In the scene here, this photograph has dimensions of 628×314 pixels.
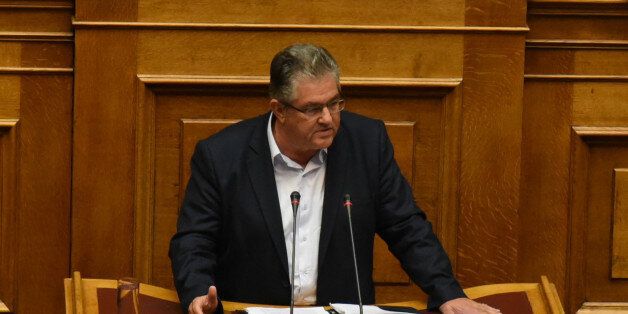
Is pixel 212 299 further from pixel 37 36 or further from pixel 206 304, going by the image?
pixel 37 36

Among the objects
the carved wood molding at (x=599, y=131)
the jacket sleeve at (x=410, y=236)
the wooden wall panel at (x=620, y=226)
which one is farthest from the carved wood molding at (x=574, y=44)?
the jacket sleeve at (x=410, y=236)

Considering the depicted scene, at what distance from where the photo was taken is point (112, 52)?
12.6ft

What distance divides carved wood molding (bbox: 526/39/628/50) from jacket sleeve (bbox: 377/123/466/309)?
0.81 meters

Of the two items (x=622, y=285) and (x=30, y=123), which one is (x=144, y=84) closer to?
(x=30, y=123)

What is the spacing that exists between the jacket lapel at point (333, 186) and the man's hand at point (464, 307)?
40 cm

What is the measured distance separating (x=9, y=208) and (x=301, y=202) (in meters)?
1.07

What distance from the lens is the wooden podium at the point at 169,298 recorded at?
118 inches

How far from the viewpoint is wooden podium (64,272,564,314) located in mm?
2988

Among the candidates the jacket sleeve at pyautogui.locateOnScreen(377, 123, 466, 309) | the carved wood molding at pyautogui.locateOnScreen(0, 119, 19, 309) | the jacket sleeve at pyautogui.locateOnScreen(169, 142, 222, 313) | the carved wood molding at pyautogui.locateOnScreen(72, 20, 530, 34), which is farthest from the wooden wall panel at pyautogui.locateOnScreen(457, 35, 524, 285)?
the carved wood molding at pyautogui.locateOnScreen(0, 119, 19, 309)

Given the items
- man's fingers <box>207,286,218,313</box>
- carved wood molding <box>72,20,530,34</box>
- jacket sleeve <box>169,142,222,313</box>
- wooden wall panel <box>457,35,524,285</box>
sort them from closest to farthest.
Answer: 1. man's fingers <box>207,286,218,313</box>
2. jacket sleeve <box>169,142,222,313</box>
3. carved wood molding <box>72,20,530,34</box>
4. wooden wall panel <box>457,35,524,285</box>

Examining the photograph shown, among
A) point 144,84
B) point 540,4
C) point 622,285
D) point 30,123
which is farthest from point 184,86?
point 622,285

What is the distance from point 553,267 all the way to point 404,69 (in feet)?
2.80

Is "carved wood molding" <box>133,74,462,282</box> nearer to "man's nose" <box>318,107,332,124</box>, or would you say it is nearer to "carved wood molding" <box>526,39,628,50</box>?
"carved wood molding" <box>526,39,628,50</box>

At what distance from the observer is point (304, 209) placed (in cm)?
341
